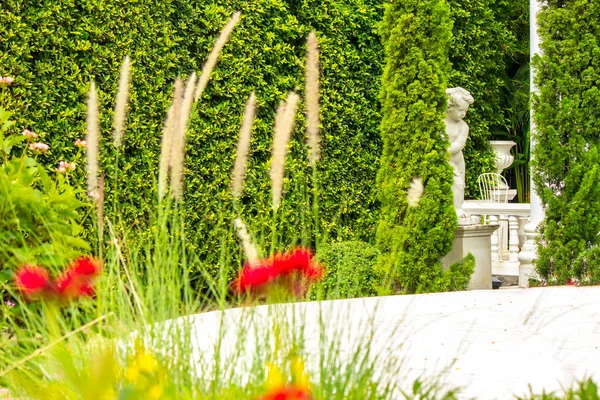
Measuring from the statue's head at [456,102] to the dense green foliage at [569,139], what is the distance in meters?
0.95

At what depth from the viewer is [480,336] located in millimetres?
4184

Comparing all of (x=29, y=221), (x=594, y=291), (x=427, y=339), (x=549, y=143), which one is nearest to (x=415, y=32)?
(x=549, y=143)

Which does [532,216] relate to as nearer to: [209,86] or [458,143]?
[458,143]

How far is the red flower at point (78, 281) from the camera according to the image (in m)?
2.00

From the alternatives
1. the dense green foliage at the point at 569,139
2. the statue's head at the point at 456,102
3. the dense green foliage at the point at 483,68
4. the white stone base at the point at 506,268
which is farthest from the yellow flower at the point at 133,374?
the dense green foliage at the point at 483,68

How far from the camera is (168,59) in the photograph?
6980mm

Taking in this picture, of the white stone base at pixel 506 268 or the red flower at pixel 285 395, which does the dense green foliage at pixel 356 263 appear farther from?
the red flower at pixel 285 395

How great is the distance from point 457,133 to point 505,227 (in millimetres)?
2019

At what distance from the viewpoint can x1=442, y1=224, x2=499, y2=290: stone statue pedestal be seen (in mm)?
7434

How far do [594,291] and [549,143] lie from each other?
4.85 feet

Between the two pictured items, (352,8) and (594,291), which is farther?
(352,8)

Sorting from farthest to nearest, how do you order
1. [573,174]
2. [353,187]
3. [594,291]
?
[353,187] → [573,174] → [594,291]

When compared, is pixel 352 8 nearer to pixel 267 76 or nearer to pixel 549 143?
pixel 267 76

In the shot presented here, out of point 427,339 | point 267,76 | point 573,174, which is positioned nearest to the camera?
point 427,339
